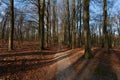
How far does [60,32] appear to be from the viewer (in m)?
59.5

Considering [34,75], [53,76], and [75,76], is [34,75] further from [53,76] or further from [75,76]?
[75,76]

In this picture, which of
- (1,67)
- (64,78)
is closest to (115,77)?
(64,78)

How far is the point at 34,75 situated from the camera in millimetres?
8617

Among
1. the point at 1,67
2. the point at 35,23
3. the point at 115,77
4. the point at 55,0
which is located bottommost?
the point at 115,77

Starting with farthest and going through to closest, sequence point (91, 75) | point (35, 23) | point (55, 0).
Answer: point (55, 0) → point (35, 23) → point (91, 75)

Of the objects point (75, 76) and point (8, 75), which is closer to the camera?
point (8, 75)

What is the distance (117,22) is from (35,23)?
37.7 meters

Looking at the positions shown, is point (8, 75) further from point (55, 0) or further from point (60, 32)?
point (60, 32)

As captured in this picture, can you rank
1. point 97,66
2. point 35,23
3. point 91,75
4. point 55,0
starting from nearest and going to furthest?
point 91,75 < point 97,66 < point 35,23 < point 55,0

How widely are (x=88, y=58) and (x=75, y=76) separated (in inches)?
184

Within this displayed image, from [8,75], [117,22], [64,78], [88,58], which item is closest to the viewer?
[8,75]

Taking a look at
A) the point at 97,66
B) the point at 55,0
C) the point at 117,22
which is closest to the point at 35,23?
the point at 55,0

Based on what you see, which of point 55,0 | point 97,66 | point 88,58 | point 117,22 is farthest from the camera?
point 117,22

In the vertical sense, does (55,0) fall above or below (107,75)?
above
